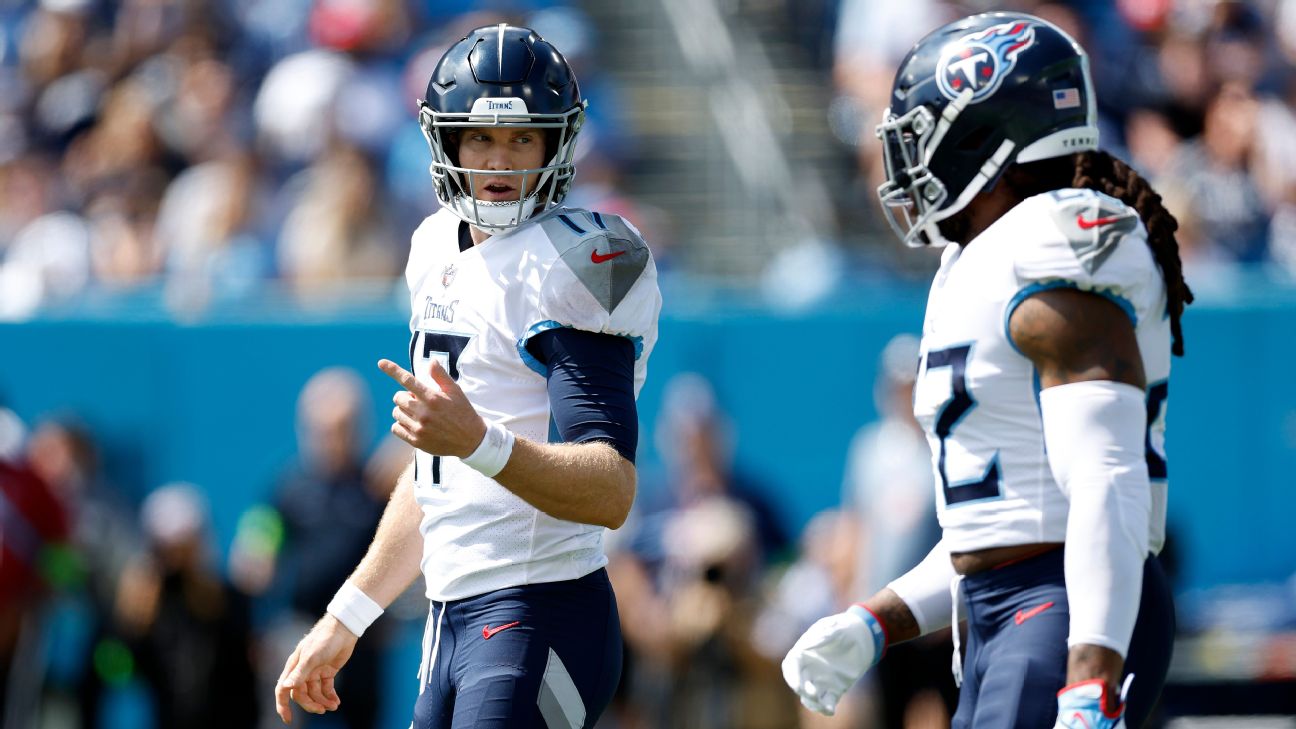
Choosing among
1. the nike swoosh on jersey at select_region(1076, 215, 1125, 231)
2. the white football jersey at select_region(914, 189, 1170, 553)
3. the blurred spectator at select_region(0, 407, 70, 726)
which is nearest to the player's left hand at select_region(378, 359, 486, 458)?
the white football jersey at select_region(914, 189, 1170, 553)

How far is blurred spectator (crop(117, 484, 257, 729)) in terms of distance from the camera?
797 cm

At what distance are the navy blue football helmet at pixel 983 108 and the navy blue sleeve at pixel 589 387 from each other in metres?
0.69

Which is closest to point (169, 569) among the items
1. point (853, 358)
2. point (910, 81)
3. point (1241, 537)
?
point (853, 358)

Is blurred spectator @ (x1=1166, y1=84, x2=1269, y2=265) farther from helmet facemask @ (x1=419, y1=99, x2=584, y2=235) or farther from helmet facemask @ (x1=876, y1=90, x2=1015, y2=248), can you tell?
helmet facemask @ (x1=419, y1=99, x2=584, y2=235)

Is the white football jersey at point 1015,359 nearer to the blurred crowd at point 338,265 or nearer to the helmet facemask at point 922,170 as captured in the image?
the helmet facemask at point 922,170

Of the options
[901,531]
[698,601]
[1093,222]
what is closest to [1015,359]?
[1093,222]

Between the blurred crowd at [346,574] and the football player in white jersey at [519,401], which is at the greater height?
the football player in white jersey at [519,401]

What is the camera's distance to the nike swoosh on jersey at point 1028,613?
11.0ft

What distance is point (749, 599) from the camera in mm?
7621

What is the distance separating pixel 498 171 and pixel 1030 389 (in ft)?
3.73

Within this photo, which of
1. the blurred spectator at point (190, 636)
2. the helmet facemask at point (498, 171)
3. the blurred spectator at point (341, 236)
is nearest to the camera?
the helmet facemask at point (498, 171)

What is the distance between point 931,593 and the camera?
3781mm

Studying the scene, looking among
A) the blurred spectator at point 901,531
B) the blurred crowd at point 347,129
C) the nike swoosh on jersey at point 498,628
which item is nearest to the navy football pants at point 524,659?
the nike swoosh on jersey at point 498,628

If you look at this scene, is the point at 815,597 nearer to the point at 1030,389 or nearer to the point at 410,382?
the point at 1030,389
